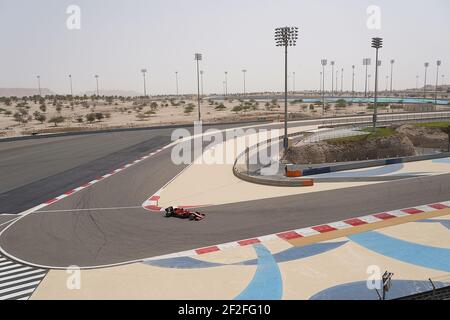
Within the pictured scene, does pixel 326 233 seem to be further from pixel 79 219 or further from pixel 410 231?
pixel 79 219

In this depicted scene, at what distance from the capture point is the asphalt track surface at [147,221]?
15.0 metres

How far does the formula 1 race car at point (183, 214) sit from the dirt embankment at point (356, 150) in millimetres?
17884

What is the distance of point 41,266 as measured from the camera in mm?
13750

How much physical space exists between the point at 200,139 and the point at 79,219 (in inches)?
1118

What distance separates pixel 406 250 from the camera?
1482 centimetres

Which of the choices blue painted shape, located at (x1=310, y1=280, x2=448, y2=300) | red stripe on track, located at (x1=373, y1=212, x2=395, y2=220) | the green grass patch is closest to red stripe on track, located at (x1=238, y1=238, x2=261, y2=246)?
blue painted shape, located at (x1=310, y1=280, x2=448, y2=300)

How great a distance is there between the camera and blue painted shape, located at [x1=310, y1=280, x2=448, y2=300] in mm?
11203

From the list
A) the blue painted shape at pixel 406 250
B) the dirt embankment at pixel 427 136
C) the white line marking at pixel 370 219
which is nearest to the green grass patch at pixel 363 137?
the dirt embankment at pixel 427 136

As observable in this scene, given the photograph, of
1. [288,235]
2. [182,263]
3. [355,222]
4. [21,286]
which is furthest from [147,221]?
[355,222]

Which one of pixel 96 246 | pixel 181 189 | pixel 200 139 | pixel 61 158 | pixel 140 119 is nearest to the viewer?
pixel 96 246

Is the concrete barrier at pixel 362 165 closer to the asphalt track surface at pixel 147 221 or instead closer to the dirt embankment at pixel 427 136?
the asphalt track surface at pixel 147 221
